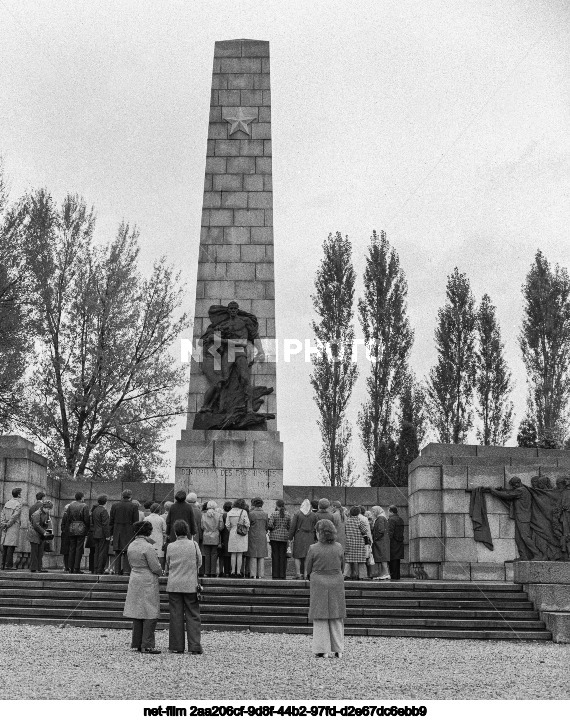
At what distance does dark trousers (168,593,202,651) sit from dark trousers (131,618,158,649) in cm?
21

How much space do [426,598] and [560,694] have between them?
17.6ft

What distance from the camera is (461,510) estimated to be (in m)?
18.8

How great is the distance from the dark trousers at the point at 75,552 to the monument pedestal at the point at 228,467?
139 inches

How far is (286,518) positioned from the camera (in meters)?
15.6

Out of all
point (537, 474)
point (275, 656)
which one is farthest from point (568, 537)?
point (275, 656)

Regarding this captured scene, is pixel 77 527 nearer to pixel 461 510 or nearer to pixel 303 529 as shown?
pixel 303 529

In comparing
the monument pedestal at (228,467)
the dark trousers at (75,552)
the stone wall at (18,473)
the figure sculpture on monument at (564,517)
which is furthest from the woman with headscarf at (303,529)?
the stone wall at (18,473)

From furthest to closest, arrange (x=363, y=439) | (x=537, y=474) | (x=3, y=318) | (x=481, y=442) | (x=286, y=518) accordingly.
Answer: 1. (x=481, y=442)
2. (x=363, y=439)
3. (x=3, y=318)
4. (x=537, y=474)
5. (x=286, y=518)

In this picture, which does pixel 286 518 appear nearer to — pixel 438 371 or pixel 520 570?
pixel 520 570

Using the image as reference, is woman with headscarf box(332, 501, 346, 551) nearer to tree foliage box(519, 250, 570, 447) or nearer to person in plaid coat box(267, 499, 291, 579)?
person in plaid coat box(267, 499, 291, 579)

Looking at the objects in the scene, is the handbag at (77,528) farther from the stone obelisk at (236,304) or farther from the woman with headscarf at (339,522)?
the woman with headscarf at (339,522)

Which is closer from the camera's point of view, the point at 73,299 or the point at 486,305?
the point at 73,299

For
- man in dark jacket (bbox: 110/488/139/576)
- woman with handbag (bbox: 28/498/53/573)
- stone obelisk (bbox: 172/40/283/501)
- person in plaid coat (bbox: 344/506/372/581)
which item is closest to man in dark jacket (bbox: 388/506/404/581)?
person in plaid coat (bbox: 344/506/372/581)

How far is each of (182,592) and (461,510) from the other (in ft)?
30.2
